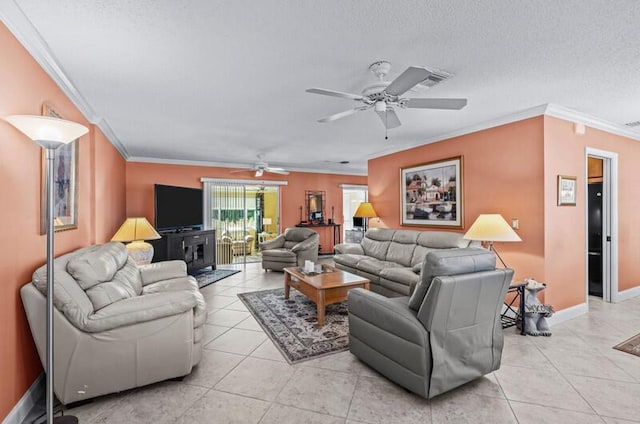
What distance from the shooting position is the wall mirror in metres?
8.18

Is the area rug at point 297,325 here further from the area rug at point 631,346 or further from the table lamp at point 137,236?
the area rug at point 631,346

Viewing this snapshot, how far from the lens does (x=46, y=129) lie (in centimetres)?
163

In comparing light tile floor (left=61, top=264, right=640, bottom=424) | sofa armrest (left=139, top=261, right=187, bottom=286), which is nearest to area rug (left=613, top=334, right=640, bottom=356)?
light tile floor (left=61, top=264, right=640, bottom=424)

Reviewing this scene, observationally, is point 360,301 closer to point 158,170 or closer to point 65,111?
point 65,111

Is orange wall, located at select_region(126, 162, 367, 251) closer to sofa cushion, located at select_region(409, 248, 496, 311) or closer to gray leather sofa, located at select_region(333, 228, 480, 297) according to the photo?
gray leather sofa, located at select_region(333, 228, 480, 297)

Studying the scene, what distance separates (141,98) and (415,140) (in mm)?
3881

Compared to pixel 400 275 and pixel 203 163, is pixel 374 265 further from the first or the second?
pixel 203 163

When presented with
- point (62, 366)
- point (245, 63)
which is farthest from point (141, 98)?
point (62, 366)

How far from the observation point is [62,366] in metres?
1.94

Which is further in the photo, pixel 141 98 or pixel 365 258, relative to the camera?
pixel 365 258

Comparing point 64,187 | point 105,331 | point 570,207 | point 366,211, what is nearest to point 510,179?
point 570,207

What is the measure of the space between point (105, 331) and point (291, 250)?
423cm

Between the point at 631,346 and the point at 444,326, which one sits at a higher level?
the point at 444,326

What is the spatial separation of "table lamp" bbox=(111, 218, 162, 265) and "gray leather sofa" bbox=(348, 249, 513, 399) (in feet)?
10.7
